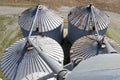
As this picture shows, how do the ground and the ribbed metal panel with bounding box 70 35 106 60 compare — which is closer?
the ribbed metal panel with bounding box 70 35 106 60

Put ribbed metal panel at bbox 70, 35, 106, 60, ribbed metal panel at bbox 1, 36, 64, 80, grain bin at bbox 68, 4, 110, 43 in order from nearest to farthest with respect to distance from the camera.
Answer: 1. ribbed metal panel at bbox 1, 36, 64, 80
2. ribbed metal panel at bbox 70, 35, 106, 60
3. grain bin at bbox 68, 4, 110, 43

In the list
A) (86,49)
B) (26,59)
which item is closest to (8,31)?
(26,59)

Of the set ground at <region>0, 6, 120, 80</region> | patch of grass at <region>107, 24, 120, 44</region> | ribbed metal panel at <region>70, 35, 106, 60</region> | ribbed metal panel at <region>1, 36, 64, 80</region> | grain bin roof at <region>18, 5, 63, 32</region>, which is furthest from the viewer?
patch of grass at <region>107, 24, 120, 44</region>

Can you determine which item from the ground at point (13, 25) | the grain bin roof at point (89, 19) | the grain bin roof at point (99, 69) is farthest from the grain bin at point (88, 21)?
the grain bin roof at point (99, 69)

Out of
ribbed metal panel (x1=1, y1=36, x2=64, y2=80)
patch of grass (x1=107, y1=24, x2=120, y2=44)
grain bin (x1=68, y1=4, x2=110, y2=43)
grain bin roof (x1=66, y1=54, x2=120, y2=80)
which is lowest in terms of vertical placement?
patch of grass (x1=107, y1=24, x2=120, y2=44)

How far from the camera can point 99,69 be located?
12.1 m

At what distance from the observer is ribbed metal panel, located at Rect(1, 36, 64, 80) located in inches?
1181

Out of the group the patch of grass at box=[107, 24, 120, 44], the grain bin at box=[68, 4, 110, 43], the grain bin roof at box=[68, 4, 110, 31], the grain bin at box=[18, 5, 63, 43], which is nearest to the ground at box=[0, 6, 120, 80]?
the patch of grass at box=[107, 24, 120, 44]

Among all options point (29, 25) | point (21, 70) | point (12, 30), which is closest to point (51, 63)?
point (21, 70)

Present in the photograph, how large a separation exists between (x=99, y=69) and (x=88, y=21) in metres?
26.2

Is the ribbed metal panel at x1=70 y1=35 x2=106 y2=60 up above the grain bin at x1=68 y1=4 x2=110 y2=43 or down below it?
below

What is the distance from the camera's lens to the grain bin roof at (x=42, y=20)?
3756cm

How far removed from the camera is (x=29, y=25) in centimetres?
3788

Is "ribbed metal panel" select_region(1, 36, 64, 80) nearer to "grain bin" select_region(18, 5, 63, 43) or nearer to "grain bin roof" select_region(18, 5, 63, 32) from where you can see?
"grain bin" select_region(18, 5, 63, 43)
